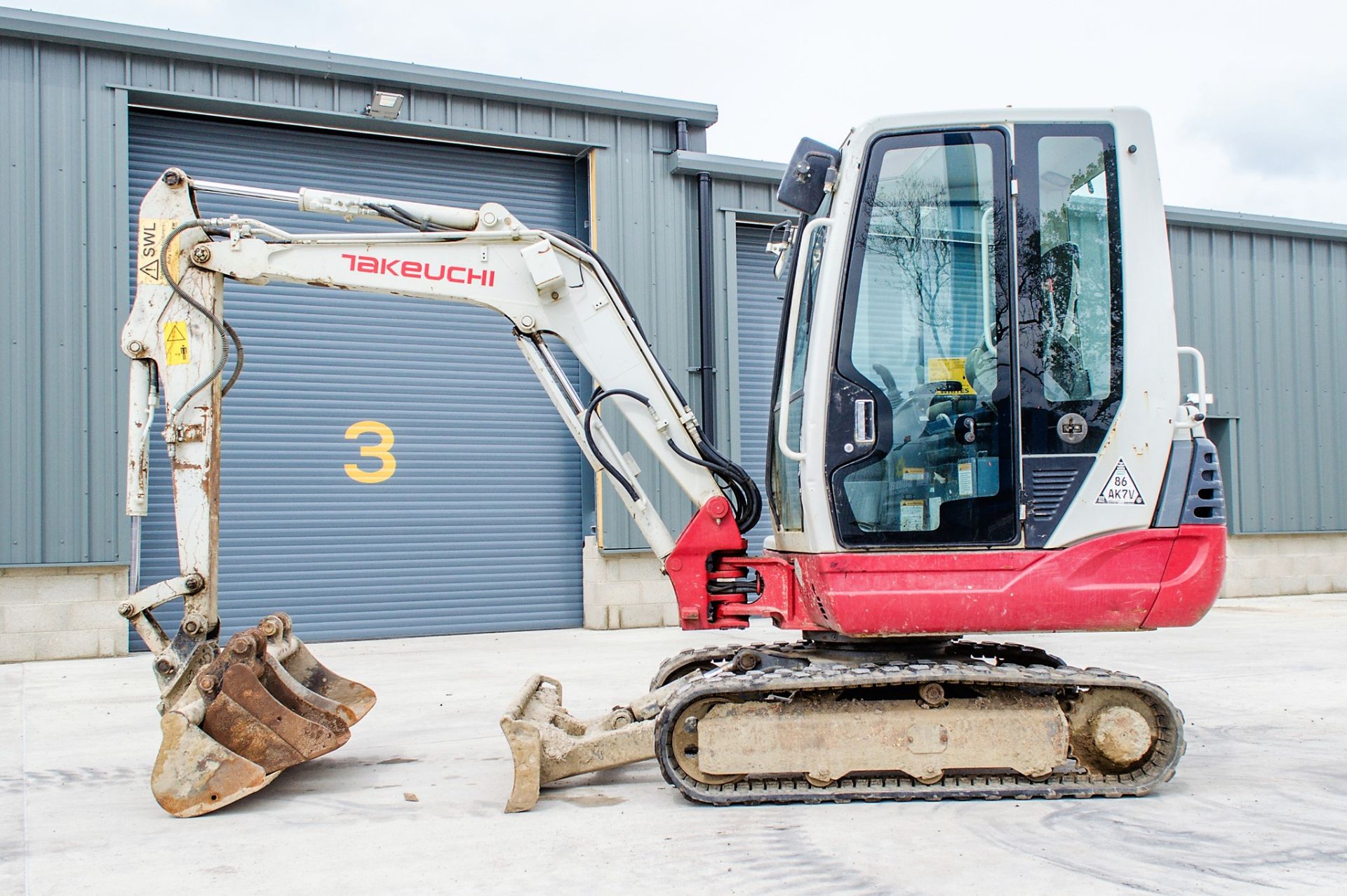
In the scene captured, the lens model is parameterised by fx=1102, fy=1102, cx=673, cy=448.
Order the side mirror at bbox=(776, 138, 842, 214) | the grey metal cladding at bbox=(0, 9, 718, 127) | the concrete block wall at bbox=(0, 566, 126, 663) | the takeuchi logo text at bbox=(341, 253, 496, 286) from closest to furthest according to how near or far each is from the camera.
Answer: the side mirror at bbox=(776, 138, 842, 214)
the takeuchi logo text at bbox=(341, 253, 496, 286)
the concrete block wall at bbox=(0, 566, 126, 663)
the grey metal cladding at bbox=(0, 9, 718, 127)

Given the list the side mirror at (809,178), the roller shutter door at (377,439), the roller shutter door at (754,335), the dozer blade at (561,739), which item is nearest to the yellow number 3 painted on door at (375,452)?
the roller shutter door at (377,439)

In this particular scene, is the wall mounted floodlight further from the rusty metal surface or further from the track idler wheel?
the track idler wheel

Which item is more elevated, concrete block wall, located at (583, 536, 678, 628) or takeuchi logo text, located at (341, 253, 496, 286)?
takeuchi logo text, located at (341, 253, 496, 286)

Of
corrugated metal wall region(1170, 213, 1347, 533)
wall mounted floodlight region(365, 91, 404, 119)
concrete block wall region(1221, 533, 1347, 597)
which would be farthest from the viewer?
corrugated metal wall region(1170, 213, 1347, 533)

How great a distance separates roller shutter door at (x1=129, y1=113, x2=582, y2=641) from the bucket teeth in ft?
20.9

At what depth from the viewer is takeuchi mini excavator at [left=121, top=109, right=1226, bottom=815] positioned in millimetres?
4953

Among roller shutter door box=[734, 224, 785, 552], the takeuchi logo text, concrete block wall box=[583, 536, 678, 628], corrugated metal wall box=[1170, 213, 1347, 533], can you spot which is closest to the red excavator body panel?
the takeuchi logo text

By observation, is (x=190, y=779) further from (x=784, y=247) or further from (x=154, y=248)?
(x=784, y=247)

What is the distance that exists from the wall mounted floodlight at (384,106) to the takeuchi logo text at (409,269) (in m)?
6.87

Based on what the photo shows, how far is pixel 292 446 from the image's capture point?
39.7 feet

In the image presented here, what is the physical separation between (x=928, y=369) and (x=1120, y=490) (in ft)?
3.41

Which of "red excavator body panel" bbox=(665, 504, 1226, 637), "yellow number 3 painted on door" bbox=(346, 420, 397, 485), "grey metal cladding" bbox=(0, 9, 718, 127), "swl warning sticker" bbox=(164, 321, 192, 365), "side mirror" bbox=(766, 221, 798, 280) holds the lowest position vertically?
"red excavator body panel" bbox=(665, 504, 1226, 637)

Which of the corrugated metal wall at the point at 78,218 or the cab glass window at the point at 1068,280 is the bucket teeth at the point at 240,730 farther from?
the corrugated metal wall at the point at 78,218

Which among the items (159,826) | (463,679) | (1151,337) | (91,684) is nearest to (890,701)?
(1151,337)
